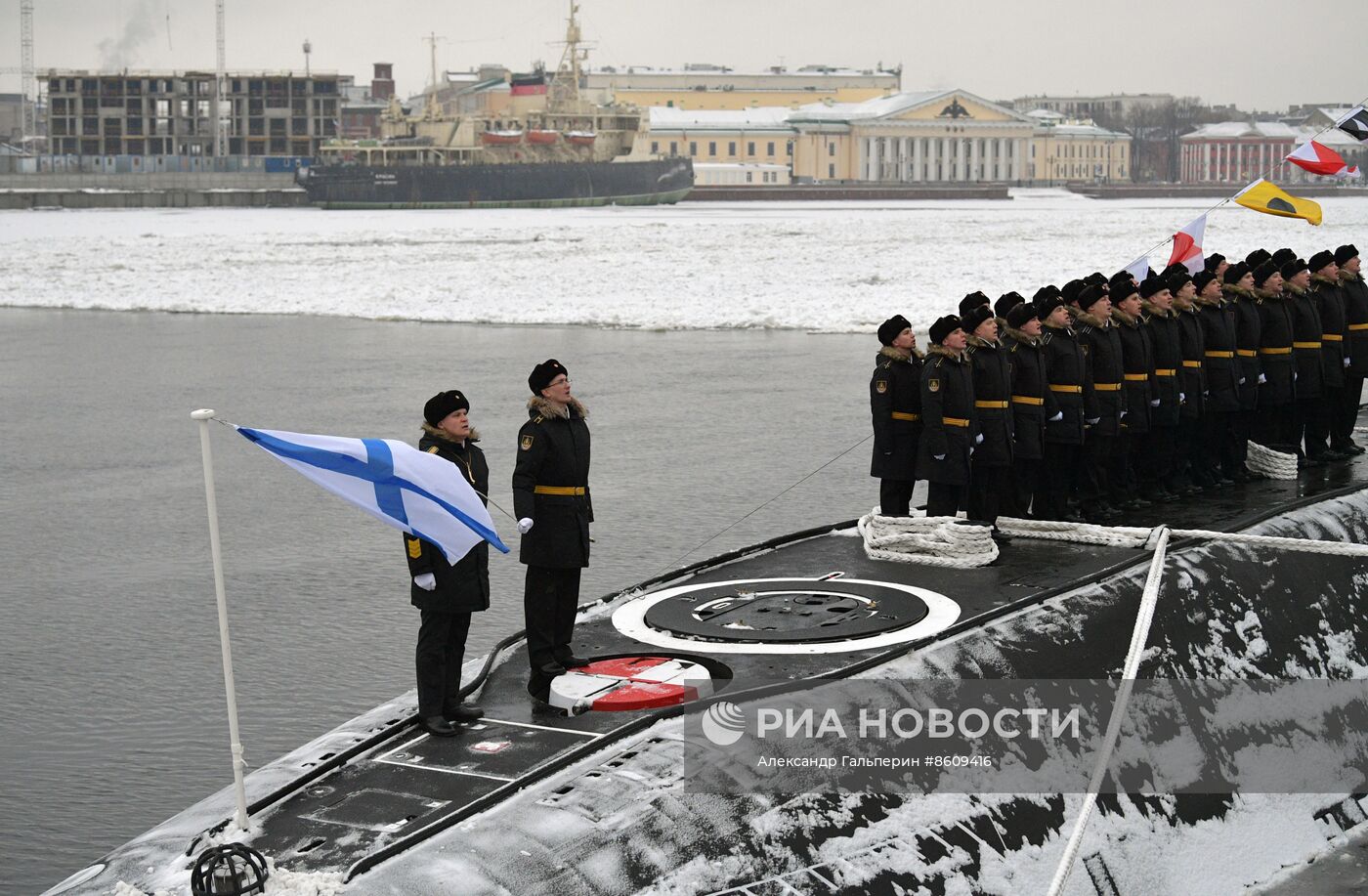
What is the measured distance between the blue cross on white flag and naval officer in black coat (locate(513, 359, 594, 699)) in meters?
0.79

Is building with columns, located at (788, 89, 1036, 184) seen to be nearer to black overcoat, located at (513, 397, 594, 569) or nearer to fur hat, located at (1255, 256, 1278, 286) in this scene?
fur hat, located at (1255, 256, 1278, 286)

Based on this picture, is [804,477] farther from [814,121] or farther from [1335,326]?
[814,121]

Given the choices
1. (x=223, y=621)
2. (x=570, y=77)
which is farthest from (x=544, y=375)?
(x=570, y=77)

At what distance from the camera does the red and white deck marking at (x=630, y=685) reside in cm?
703

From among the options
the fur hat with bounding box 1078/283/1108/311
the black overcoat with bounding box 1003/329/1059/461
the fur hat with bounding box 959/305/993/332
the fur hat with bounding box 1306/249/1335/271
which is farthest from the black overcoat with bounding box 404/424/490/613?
the fur hat with bounding box 1306/249/1335/271

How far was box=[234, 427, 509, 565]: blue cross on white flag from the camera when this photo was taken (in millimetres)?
6234

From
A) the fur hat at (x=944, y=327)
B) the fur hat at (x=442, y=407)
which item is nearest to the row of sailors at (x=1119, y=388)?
the fur hat at (x=944, y=327)

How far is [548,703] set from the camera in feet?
23.7

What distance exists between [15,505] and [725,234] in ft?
139

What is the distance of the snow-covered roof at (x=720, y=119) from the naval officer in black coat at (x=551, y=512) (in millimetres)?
137805

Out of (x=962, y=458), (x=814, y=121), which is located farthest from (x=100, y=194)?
(x=962, y=458)

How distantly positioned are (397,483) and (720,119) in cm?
14302

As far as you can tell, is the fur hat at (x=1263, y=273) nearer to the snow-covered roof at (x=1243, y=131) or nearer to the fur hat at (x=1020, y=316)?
the fur hat at (x=1020, y=316)

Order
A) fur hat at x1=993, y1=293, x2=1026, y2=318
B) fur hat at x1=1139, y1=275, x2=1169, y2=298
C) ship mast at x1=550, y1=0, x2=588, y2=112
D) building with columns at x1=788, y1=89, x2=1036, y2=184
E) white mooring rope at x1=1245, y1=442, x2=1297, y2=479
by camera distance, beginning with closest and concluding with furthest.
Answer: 1. fur hat at x1=993, y1=293, x2=1026, y2=318
2. fur hat at x1=1139, y1=275, x2=1169, y2=298
3. white mooring rope at x1=1245, y1=442, x2=1297, y2=479
4. ship mast at x1=550, y1=0, x2=588, y2=112
5. building with columns at x1=788, y1=89, x2=1036, y2=184
